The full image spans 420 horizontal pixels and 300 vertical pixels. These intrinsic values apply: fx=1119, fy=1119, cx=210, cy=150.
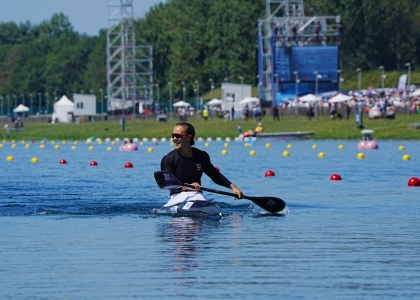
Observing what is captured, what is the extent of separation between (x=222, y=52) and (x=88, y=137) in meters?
51.6

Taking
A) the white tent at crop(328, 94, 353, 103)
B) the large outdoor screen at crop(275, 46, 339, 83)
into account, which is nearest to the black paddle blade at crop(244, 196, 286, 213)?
the white tent at crop(328, 94, 353, 103)

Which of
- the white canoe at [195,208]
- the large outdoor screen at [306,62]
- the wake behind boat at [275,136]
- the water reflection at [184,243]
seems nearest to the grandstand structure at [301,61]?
the large outdoor screen at [306,62]

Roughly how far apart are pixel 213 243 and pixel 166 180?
11.1ft

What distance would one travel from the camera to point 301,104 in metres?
89.7

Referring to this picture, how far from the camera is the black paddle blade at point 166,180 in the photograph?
750 inches

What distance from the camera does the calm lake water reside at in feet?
39.5

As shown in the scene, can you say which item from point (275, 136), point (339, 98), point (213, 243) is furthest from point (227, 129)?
point (213, 243)

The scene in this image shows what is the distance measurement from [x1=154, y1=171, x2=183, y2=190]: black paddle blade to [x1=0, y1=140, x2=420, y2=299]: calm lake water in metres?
0.65

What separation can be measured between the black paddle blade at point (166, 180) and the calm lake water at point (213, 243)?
25.7 inches

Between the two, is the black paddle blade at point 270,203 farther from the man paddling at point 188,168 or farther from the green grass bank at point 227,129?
the green grass bank at point 227,129

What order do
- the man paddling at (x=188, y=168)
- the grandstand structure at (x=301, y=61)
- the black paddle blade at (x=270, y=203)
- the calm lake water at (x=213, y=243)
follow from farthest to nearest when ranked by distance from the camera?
the grandstand structure at (x=301, y=61) → the black paddle blade at (x=270, y=203) → the man paddling at (x=188, y=168) → the calm lake water at (x=213, y=243)

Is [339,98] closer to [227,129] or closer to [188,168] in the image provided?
[227,129]

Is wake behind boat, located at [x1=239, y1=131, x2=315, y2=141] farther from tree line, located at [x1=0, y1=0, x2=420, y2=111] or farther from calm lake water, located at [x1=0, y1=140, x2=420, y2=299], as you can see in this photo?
tree line, located at [x1=0, y1=0, x2=420, y2=111]

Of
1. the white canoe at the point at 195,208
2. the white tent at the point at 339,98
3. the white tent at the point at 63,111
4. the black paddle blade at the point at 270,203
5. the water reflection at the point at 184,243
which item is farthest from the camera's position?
the white tent at the point at 63,111
